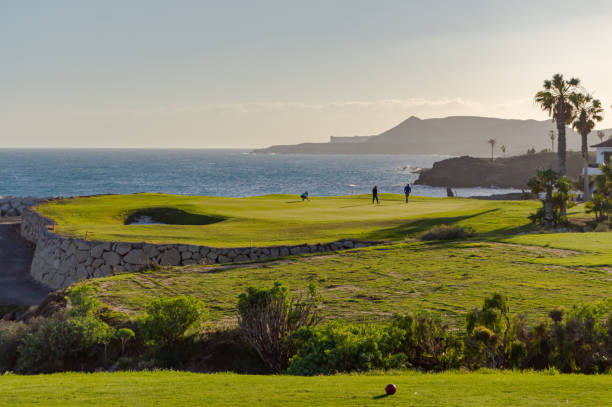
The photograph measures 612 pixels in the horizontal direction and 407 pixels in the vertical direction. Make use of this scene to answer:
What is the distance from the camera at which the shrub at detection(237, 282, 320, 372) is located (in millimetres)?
10203

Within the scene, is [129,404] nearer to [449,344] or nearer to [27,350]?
[27,350]

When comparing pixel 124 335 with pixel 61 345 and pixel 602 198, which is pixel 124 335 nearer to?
pixel 61 345

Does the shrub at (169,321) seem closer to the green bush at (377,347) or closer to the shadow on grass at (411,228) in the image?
the green bush at (377,347)

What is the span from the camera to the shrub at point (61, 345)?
35.3 feet

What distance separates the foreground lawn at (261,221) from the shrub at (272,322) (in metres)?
11.7

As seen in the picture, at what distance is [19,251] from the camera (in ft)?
105

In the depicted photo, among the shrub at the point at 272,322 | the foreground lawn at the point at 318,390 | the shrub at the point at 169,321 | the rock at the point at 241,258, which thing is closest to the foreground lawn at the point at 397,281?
the shrub at the point at 169,321

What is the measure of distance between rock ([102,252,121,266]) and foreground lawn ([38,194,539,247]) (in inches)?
41.3

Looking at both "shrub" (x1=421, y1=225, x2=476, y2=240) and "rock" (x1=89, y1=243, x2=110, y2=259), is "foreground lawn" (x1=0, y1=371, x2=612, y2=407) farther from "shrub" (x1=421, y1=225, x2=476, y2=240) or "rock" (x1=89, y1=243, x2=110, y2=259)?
"shrub" (x1=421, y1=225, x2=476, y2=240)

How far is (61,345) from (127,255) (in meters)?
12.2

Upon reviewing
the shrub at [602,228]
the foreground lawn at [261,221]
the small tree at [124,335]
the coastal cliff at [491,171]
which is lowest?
the small tree at [124,335]

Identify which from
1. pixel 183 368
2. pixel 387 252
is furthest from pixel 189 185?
pixel 183 368

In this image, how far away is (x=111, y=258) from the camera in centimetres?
2300

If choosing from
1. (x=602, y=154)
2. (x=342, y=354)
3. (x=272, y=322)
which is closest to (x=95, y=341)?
(x=272, y=322)
